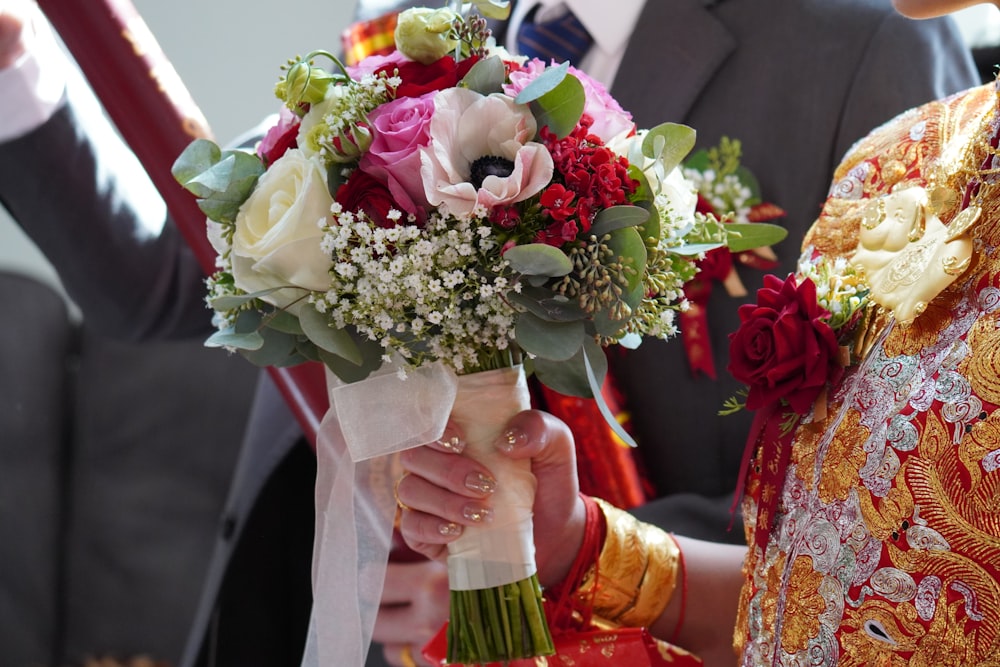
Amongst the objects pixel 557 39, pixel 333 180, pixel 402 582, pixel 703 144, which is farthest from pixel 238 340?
pixel 557 39

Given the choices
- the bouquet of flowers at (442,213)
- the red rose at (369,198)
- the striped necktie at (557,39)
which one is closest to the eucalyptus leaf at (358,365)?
the bouquet of flowers at (442,213)

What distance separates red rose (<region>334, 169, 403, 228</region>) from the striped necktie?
0.83m

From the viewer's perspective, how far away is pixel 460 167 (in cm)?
71

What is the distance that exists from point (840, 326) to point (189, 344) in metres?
1.62

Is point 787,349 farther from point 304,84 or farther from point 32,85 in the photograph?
point 32,85

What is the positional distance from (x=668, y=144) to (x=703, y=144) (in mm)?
623

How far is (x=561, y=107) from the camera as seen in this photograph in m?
0.72

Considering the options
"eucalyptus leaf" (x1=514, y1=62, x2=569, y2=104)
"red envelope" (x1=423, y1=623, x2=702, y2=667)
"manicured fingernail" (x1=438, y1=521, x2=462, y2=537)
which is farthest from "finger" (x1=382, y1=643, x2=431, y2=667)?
"eucalyptus leaf" (x1=514, y1=62, x2=569, y2=104)

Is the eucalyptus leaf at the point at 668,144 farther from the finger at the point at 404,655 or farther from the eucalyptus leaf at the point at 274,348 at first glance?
the finger at the point at 404,655

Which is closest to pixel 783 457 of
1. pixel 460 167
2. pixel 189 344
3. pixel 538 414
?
pixel 538 414

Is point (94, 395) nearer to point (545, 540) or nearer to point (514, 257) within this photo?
point (545, 540)

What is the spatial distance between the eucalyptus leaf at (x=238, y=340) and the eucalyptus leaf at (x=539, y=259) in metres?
0.20

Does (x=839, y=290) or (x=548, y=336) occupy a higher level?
(x=548, y=336)

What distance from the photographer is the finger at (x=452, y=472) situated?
0.82m
